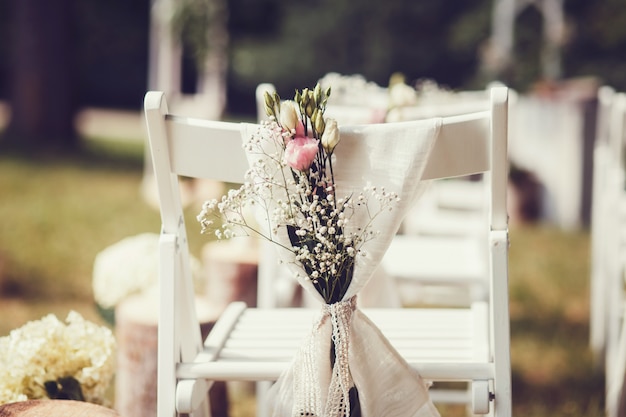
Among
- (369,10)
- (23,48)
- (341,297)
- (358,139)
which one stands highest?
(369,10)

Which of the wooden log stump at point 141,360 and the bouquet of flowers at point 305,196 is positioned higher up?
the bouquet of flowers at point 305,196

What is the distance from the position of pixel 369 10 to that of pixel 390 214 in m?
12.8

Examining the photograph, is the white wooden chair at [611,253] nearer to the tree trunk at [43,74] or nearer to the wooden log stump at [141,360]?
the wooden log stump at [141,360]

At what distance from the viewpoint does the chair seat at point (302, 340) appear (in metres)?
1.92

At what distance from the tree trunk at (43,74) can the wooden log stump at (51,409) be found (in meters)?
9.08

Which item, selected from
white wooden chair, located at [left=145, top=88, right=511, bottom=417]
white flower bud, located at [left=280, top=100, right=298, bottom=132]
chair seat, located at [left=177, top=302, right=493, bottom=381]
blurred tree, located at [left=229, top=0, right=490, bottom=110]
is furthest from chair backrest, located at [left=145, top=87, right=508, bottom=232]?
blurred tree, located at [left=229, top=0, right=490, bottom=110]

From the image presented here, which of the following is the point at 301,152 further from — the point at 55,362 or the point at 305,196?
the point at 55,362

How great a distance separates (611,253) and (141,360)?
1.77 m

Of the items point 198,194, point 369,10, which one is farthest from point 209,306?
point 369,10

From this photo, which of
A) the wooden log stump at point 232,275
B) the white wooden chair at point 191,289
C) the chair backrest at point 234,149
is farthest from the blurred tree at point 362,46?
the chair backrest at point 234,149

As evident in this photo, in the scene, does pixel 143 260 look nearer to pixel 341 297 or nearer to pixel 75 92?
pixel 341 297

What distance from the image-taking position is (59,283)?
478 cm

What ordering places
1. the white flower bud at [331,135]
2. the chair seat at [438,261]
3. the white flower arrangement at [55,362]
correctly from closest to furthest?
1. the white flower bud at [331,135]
2. the white flower arrangement at [55,362]
3. the chair seat at [438,261]

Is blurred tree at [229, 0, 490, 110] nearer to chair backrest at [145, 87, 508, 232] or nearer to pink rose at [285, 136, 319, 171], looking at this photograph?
chair backrest at [145, 87, 508, 232]
